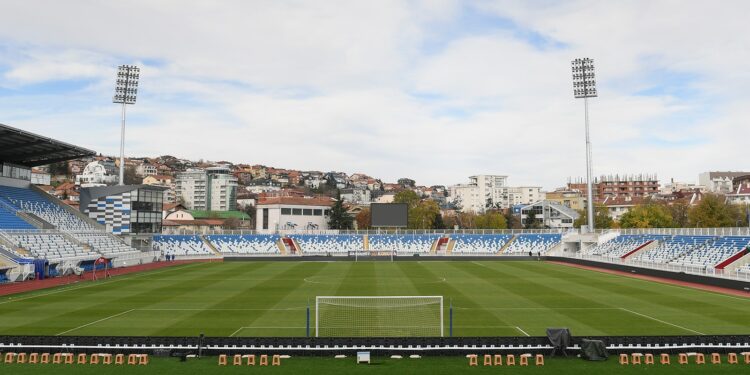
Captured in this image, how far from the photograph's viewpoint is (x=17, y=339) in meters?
14.7

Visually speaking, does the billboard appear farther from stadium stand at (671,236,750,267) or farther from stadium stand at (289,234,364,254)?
stadium stand at (671,236,750,267)

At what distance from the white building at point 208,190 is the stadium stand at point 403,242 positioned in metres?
101

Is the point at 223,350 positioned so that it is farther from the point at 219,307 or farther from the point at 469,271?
the point at 469,271

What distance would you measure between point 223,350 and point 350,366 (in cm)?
374

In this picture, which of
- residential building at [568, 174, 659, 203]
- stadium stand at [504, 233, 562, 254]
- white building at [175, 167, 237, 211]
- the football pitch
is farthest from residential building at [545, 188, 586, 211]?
the football pitch

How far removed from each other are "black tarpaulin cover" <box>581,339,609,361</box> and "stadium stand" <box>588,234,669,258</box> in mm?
39241

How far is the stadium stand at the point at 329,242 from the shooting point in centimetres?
6969

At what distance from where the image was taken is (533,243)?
2667 inches

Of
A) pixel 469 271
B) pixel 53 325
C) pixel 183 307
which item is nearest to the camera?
pixel 53 325

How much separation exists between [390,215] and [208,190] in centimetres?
12091

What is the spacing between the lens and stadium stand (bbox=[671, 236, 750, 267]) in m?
37.1

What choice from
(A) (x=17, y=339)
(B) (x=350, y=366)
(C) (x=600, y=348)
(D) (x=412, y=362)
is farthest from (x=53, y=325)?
(C) (x=600, y=348)

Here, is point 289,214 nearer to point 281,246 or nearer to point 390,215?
point 281,246

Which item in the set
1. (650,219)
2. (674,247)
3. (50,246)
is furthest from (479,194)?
(50,246)
